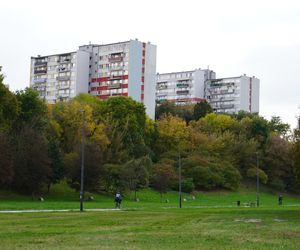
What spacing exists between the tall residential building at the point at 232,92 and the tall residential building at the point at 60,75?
4218 cm

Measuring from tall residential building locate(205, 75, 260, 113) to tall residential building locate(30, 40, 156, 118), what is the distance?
3516cm

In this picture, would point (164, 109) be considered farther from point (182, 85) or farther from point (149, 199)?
point (149, 199)

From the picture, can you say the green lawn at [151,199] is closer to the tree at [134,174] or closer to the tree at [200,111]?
the tree at [134,174]

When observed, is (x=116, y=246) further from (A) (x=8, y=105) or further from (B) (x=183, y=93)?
(B) (x=183, y=93)

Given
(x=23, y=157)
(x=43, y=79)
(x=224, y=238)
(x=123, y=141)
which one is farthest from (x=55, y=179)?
(x=43, y=79)

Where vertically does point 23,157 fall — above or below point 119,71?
below

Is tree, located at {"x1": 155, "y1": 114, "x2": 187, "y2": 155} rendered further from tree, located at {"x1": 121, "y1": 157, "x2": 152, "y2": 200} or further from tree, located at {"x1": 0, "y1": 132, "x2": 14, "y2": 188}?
tree, located at {"x1": 0, "y1": 132, "x2": 14, "y2": 188}

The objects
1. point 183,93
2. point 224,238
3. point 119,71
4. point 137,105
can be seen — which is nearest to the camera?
point 224,238

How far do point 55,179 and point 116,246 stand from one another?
6108 centimetres

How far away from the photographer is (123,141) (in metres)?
95.4

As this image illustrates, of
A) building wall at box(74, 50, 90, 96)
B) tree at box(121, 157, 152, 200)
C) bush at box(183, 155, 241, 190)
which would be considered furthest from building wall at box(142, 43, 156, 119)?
tree at box(121, 157, 152, 200)

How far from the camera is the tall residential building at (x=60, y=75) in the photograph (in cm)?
13462

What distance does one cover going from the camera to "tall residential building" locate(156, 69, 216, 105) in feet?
534

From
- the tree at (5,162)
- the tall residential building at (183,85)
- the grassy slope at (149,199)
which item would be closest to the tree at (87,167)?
the grassy slope at (149,199)
